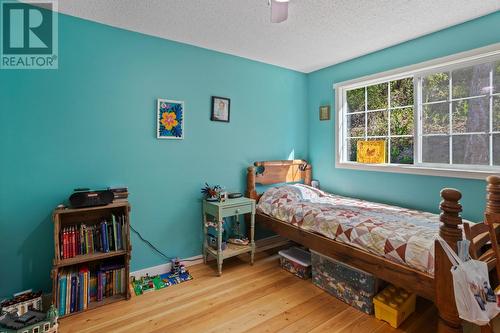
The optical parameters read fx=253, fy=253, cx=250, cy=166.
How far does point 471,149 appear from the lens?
7.56 ft

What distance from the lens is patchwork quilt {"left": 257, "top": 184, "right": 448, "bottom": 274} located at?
1.65 m

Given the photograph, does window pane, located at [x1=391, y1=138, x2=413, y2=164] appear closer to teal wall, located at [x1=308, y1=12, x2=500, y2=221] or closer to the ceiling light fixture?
teal wall, located at [x1=308, y1=12, x2=500, y2=221]

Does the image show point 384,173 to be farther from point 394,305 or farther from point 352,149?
point 394,305

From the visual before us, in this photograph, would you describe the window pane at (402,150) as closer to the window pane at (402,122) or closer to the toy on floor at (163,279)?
the window pane at (402,122)

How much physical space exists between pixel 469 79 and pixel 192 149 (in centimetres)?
271

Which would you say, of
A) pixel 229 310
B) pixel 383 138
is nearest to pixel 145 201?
pixel 229 310

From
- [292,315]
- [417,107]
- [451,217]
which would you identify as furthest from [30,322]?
[417,107]

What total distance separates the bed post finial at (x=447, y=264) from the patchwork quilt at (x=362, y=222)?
0.98ft

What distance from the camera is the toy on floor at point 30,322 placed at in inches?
58.2

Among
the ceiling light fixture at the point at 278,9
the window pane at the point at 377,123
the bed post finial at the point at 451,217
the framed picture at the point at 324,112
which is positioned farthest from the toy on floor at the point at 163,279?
the window pane at the point at 377,123

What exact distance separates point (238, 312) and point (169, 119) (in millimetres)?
1848

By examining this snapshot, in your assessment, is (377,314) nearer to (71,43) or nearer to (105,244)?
(105,244)

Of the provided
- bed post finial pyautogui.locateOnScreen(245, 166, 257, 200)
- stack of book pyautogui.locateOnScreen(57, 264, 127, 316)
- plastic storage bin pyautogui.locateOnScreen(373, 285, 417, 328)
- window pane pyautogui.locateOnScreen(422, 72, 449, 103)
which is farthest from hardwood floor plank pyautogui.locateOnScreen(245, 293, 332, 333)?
window pane pyautogui.locateOnScreen(422, 72, 449, 103)

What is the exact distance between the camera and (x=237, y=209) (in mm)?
2611
